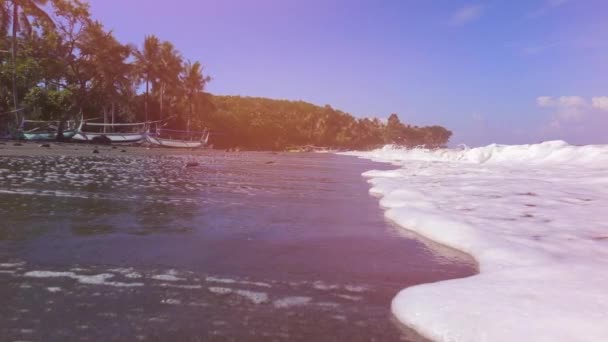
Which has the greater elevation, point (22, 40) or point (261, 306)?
point (22, 40)

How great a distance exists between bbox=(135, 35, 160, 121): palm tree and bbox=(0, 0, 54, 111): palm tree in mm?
14345

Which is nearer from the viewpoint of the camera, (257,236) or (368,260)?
(368,260)

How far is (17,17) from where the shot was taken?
27797 mm

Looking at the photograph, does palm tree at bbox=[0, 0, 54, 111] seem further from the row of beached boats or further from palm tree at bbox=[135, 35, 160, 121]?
palm tree at bbox=[135, 35, 160, 121]

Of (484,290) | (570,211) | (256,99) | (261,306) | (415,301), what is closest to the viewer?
(261,306)

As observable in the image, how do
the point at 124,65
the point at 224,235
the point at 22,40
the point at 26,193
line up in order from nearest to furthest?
the point at 224,235 < the point at 26,193 < the point at 22,40 < the point at 124,65

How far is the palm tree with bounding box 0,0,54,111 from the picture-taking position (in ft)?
87.8

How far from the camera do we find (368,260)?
2.92 metres

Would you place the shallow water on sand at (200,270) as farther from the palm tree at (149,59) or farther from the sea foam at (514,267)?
the palm tree at (149,59)

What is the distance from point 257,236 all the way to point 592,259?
254 cm

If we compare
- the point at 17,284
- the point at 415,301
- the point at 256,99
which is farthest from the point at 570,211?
the point at 256,99

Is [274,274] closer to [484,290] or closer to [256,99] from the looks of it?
[484,290]

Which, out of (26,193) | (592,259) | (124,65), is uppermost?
(124,65)

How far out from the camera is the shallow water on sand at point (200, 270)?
176 centimetres
